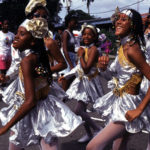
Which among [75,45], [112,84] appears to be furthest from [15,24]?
[112,84]

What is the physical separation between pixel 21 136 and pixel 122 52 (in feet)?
4.19

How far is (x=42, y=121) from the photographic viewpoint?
272 centimetres

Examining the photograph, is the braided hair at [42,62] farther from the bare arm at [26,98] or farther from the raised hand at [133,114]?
the raised hand at [133,114]

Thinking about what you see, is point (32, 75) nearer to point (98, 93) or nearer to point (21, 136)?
point (21, 136)

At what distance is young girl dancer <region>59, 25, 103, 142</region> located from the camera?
4.43 m

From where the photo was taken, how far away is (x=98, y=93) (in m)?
4.73

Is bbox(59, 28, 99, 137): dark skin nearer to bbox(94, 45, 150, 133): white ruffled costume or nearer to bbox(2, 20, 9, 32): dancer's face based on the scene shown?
bbox(94, 45, 150, 133): white ruffled costume

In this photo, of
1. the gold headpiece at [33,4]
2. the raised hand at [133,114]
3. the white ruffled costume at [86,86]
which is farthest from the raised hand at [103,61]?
the white ruffled costume at [86,86]

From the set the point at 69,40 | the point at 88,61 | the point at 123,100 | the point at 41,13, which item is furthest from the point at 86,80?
the point at 123,100

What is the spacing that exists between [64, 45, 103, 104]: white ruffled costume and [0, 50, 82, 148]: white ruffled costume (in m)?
1.73

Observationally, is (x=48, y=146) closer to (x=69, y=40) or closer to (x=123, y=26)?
(x=123, y=26)

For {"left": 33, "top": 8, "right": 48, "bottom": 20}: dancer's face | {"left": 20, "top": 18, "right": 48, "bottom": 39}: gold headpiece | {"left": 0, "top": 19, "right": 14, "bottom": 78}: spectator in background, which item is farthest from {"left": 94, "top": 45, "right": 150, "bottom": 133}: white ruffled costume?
{"left": 0, "top": 19, "right": 14, "bottom": 78}: spectator in background

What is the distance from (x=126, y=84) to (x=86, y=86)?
169cm

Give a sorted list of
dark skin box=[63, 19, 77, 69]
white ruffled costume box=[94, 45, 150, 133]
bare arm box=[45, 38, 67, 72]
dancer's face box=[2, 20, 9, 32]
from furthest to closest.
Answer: dancer's face box=[2, 20, 9, 32] < dark skin box=[63, 19, 77, 69] < bare arm box=[45, 38, 67, 72] < white ruffled costume box=[94, 45, 150, 133]
